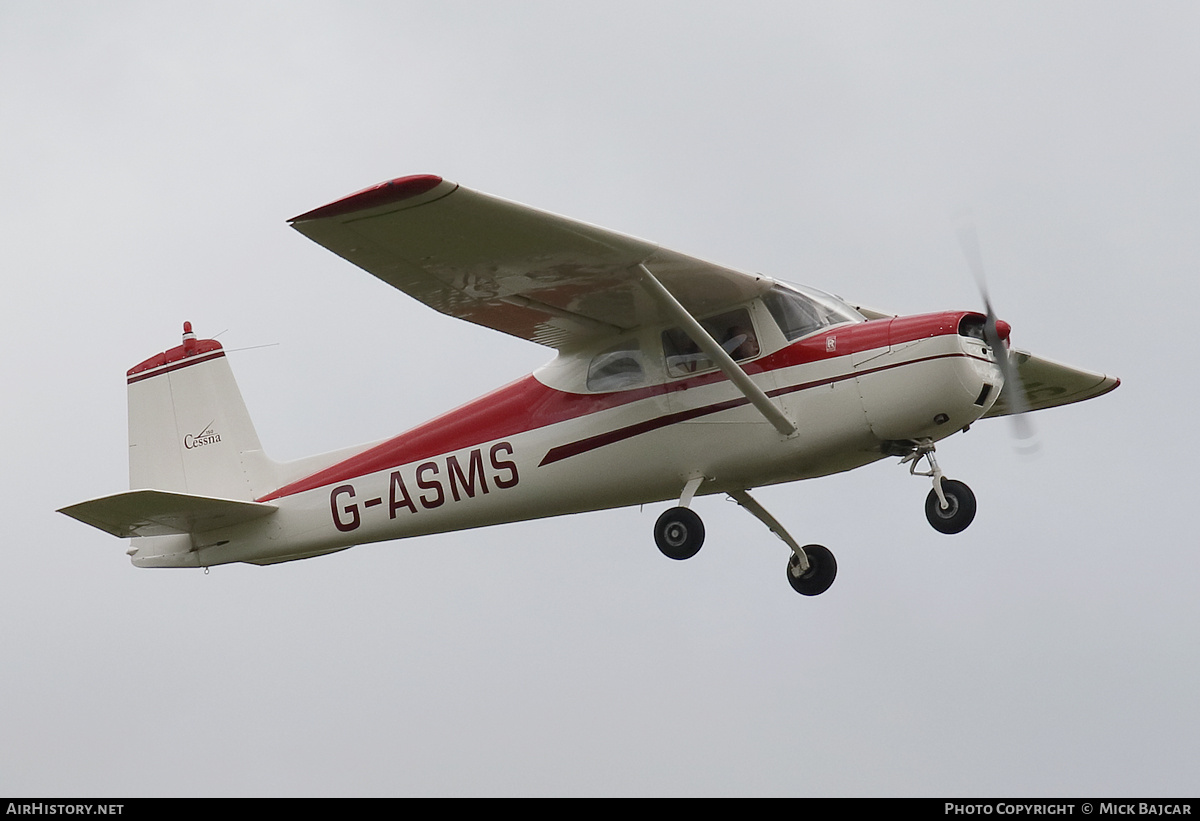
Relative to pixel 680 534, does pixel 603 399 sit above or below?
above

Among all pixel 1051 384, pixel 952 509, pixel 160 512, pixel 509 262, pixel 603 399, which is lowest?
pixel 952 509

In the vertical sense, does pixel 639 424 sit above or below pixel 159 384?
below

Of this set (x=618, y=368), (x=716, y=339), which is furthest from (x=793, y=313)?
(x=618, y=368)

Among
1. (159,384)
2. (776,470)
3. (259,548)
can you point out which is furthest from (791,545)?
(159,384)

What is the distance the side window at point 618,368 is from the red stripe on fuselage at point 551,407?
0.08 meters

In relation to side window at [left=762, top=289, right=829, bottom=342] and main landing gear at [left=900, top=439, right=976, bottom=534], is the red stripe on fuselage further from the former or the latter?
main landing gear at [left=900, top=439, right=976, bottom=534]

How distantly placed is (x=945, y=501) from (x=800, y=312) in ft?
6.29

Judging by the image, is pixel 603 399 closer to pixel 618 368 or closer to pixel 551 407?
pixel 618 368

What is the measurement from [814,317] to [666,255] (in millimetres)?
1437

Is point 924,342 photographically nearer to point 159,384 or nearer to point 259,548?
point 259,548

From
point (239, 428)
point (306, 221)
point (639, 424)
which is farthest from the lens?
point (239, 428)

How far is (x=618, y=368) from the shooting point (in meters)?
13.4

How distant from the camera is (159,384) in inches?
621
